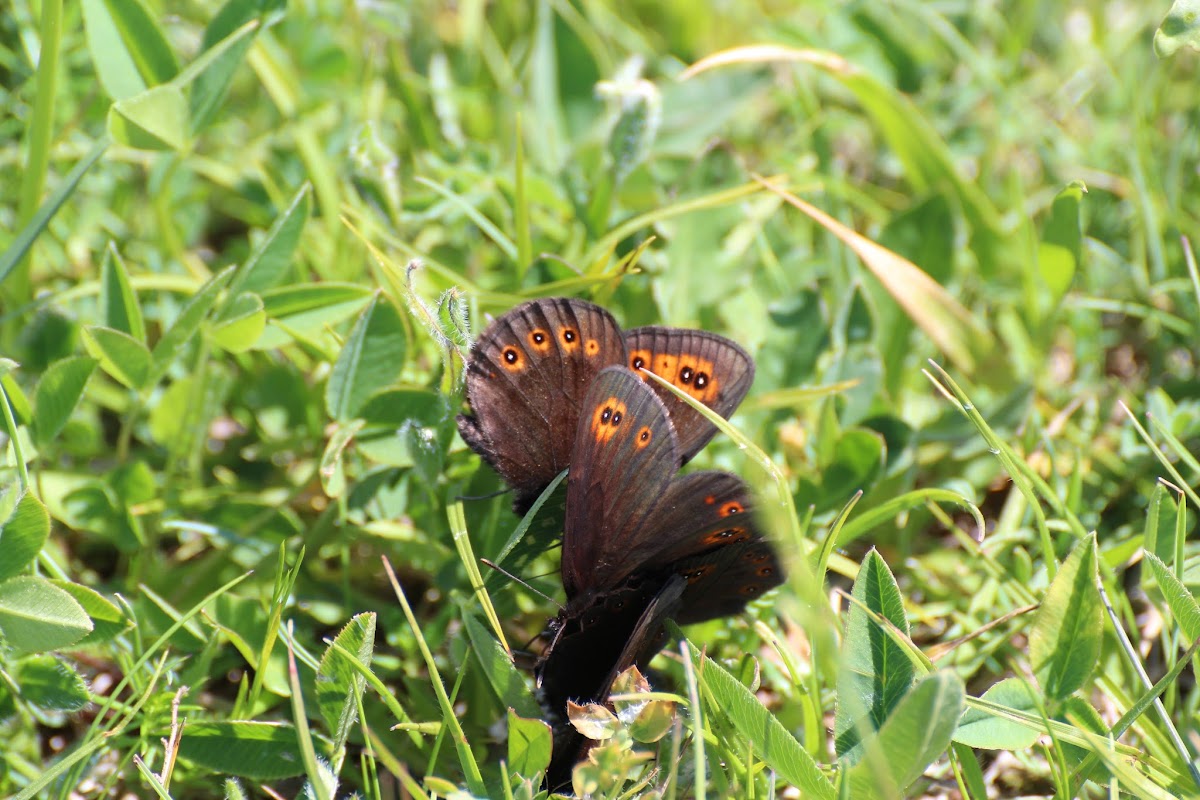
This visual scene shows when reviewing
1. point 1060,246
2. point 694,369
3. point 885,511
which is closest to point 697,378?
point 694,369

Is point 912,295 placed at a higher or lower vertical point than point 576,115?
lower

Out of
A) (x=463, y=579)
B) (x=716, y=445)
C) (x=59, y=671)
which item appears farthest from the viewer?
(x=716, y=445)

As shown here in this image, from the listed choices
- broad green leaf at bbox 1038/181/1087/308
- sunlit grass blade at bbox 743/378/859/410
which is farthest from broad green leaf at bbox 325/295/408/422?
broad green leaf at bbox 1038/181/1087/308

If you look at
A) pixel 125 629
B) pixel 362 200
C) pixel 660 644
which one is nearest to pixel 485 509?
pixel 660 644

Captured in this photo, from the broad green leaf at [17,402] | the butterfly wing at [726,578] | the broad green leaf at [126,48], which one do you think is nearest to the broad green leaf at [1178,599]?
the butterfly wing at [726,578]

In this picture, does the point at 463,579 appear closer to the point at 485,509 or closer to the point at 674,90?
the point at 485,509

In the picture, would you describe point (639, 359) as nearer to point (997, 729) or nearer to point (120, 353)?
point (997, 729)
